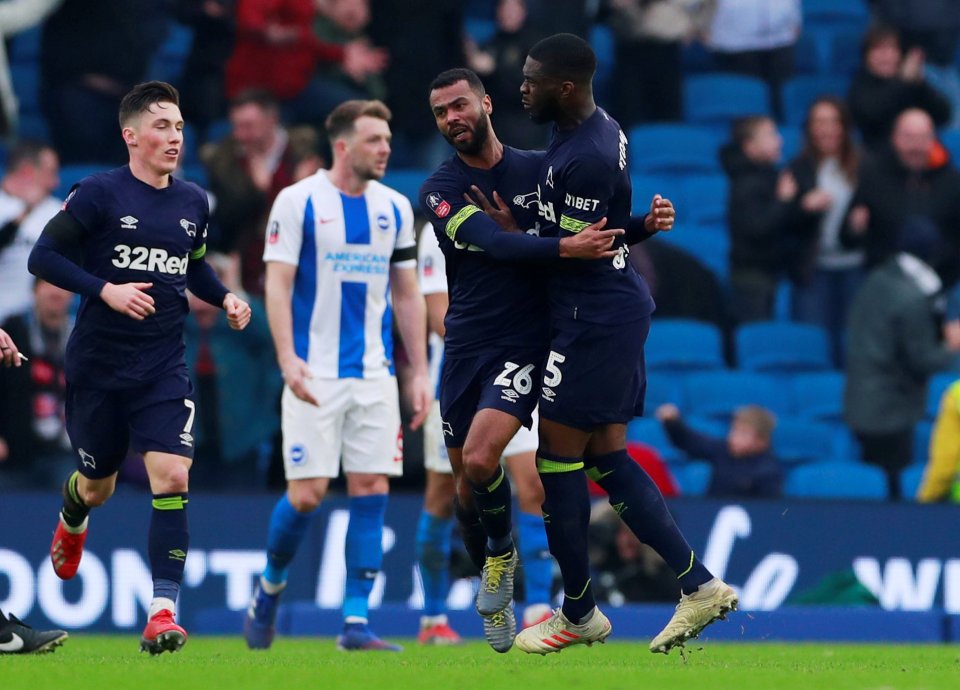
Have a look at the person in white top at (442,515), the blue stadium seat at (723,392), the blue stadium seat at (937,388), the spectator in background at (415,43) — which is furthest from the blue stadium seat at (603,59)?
the person in white top at (442,515)

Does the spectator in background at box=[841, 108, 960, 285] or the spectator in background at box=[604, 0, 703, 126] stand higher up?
A: the spectator in background at box=[604, 0, 703, 126]

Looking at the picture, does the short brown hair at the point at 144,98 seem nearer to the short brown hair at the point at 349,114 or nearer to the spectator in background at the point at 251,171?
the short brown hair at the point at 349,114

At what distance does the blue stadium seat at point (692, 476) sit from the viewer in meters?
13.6

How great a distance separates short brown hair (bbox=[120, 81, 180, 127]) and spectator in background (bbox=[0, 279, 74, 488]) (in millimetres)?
4586

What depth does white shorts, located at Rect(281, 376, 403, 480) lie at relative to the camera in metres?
9.41

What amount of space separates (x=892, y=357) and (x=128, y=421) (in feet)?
23.7

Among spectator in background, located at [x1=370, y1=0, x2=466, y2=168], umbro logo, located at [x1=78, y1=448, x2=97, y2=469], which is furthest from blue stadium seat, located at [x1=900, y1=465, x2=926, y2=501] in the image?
umbro logo, located at [x1=78, y1=448, x2=97, y2=469]

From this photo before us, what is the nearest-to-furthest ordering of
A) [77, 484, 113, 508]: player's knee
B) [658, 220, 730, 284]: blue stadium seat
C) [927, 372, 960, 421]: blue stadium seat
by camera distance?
[77, 484, 113, 508]: player's knee → [927, 372, 960, 421]: blue stadium seat → [658, 220, 730, 284]: blue stadium seat

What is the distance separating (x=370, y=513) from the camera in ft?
31.0

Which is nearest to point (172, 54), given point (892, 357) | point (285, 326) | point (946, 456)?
point (892, 357)

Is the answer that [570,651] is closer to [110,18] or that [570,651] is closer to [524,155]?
[524,155]

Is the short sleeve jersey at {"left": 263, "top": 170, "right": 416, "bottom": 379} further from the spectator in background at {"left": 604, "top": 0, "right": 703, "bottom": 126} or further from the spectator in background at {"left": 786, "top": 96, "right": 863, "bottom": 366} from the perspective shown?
the spectator in background at {"left": 604, "top": 0, "right": 703, "bottom": 126}

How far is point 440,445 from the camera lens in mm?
9914

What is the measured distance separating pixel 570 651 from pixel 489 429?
189 centimetres
